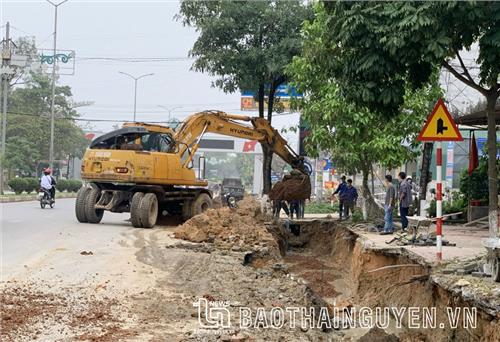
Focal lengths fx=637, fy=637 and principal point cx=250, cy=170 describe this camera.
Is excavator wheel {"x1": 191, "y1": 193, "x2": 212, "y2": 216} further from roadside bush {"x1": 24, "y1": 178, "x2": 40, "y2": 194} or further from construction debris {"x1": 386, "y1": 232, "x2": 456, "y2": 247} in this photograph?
roadside bush {"x1": 24, "y1": 178, "x2": 40, "y2": 194}

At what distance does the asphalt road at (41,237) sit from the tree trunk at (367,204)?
25.7 ft

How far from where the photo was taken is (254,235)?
1557cm

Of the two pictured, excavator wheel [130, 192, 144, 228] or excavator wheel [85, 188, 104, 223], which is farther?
excavator wheel [85, 188, 104, 223]

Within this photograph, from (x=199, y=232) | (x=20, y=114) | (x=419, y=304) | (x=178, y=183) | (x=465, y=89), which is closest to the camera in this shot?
(x=419, y=304)

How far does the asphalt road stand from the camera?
11.7 m

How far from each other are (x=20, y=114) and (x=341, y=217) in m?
39.8

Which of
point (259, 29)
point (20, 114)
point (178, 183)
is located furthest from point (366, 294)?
point (20, 114)

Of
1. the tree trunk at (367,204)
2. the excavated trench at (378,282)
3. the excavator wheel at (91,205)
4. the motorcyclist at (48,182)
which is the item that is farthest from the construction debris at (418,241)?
the motorcyclist at (48,182)

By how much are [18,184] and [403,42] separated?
117 feet

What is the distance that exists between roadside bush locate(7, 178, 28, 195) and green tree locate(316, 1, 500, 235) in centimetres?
3340

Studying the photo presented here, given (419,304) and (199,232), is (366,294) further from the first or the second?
(199,232)

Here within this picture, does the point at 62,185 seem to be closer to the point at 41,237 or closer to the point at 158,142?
the point at 158,142

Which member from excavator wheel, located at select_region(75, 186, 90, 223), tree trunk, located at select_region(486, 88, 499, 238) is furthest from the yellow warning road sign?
excavator wheel, located at select_region(75, 186, 90, 223)

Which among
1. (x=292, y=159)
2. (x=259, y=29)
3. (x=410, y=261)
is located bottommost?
(x=410, y=261)
